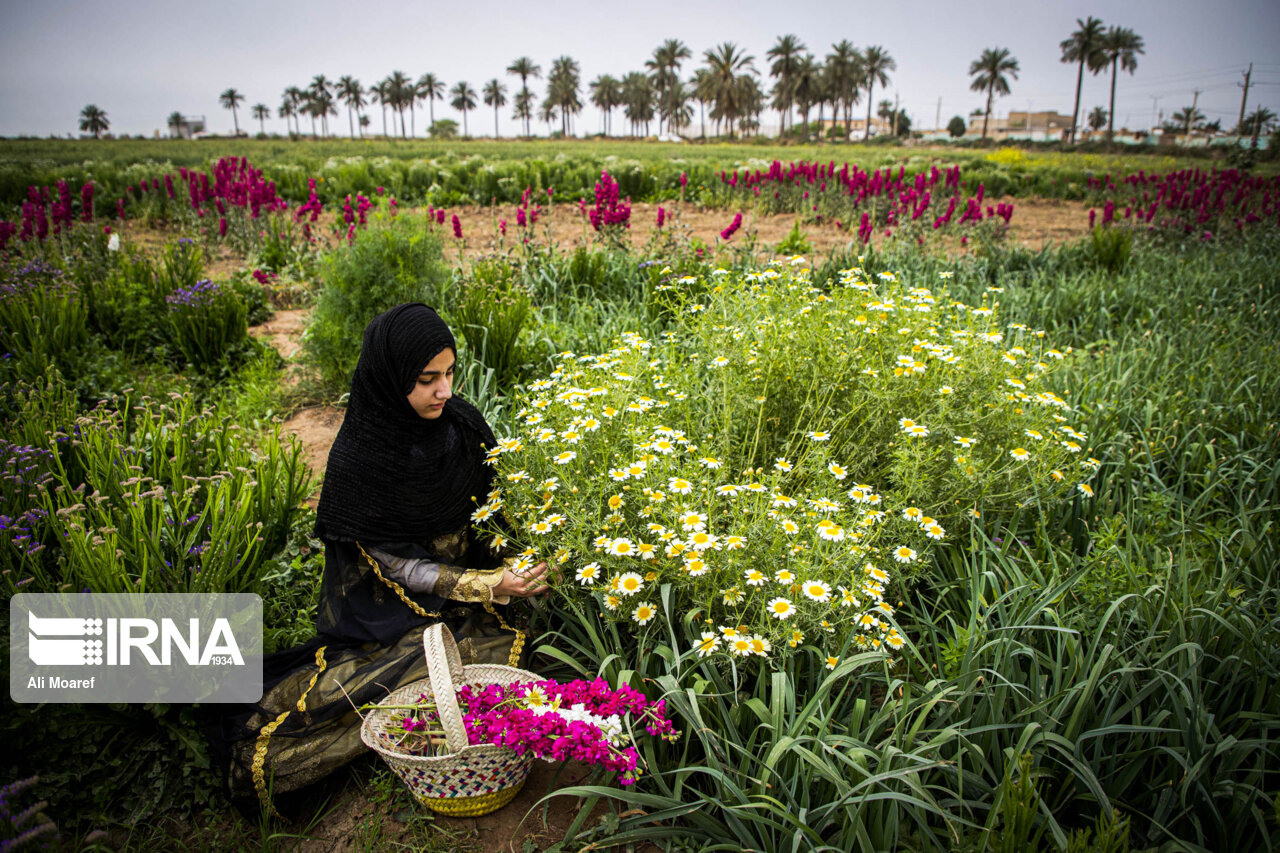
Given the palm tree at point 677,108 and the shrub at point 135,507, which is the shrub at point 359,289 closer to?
the shrub at point 135,507

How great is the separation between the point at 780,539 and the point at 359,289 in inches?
134

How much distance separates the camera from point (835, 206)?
9367mm

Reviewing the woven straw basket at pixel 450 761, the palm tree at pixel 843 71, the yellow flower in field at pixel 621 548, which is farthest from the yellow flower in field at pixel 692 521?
the palm tree at pixel 843 71

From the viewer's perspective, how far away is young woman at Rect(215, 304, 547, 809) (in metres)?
1.83

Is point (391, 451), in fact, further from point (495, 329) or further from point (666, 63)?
point (666, 63)

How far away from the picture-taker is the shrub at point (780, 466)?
178 centimetres

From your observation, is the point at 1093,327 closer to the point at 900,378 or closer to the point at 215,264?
the point at 900,378

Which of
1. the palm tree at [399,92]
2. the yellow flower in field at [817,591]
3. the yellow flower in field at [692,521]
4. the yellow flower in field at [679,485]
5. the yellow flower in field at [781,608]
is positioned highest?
the palm tree at [399,92]

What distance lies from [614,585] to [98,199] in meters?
12.7

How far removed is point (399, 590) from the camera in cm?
210

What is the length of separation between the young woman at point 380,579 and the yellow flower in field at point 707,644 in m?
0.57

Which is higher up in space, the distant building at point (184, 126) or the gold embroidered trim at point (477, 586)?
the distant building at point (184, 126)
